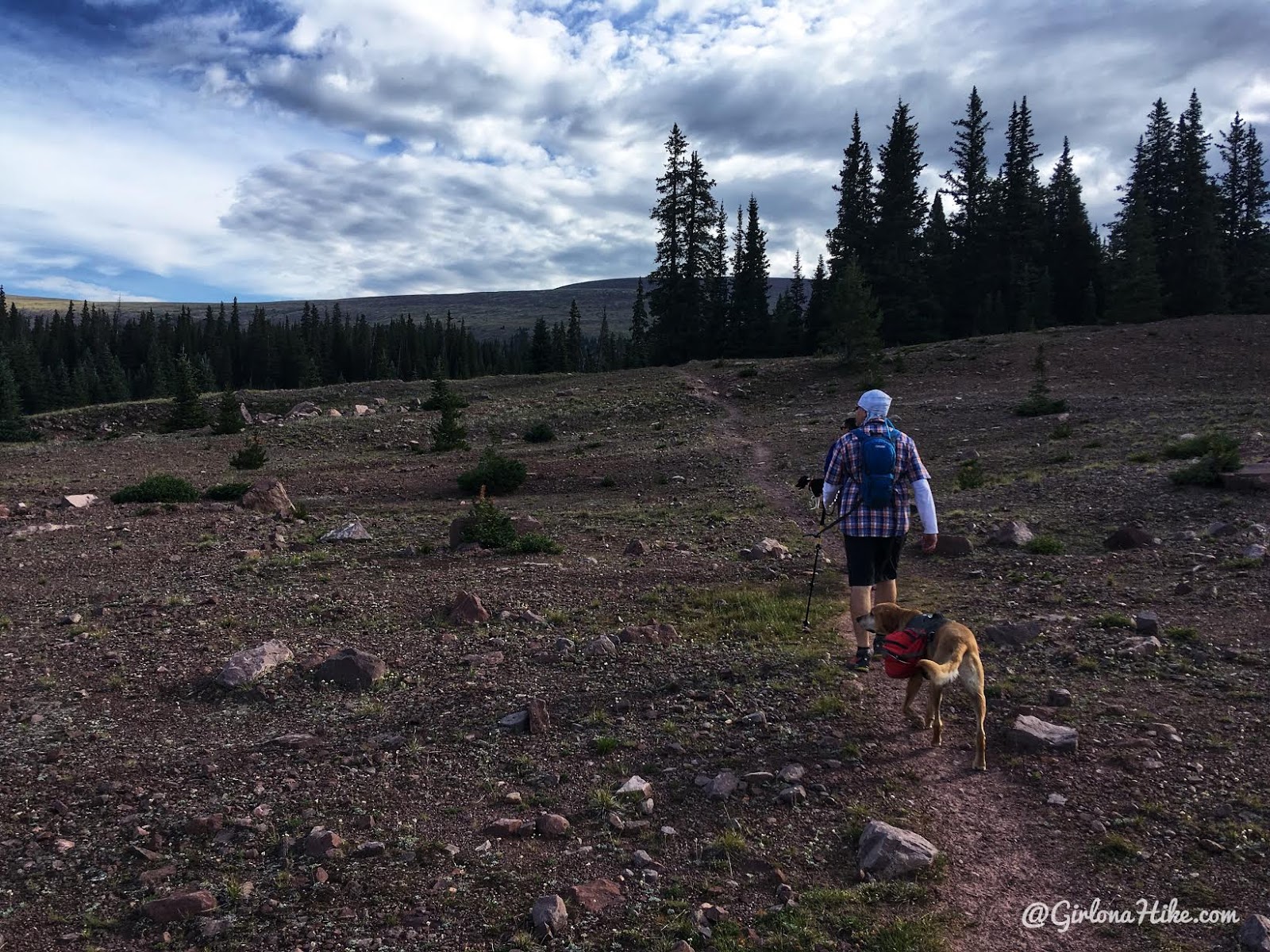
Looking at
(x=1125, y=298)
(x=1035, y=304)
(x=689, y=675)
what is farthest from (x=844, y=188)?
(x=689, y=675)

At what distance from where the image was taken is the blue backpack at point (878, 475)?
6.05 metres

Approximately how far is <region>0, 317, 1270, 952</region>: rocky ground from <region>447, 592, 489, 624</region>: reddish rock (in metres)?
0.13

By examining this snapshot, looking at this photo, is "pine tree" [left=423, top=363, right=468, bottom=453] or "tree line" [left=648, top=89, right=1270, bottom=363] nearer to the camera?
"pine tree" [left=423, top=363, right=468, bottom=453]

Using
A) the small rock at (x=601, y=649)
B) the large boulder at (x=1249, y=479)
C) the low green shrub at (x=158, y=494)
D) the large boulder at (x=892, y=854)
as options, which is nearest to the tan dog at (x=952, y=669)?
the large boulder at (x=892, y=854)

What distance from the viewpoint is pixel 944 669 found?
4.73 metres

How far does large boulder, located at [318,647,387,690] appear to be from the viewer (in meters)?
6.45

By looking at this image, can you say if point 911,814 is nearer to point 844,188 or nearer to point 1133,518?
point 1133,518

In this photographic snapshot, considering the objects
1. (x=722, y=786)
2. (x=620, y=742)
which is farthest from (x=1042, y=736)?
(x=620, y=742)

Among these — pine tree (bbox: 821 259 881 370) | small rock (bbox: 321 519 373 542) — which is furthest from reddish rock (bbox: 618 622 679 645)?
pine tree (bbox: 821 259 881 370)

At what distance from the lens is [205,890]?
150 inches

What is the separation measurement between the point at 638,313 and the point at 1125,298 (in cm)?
3611

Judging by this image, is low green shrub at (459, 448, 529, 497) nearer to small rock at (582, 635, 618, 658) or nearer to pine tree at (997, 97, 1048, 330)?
small rock at (582, 635, 618, 658)

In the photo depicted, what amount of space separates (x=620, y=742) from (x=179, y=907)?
261cm

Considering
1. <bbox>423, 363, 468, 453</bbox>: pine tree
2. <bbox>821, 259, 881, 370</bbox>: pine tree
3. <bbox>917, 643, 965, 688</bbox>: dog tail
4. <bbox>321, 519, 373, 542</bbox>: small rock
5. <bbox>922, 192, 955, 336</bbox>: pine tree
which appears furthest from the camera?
<bbox>922, 192, 955, 336</bbox>: pine tree
